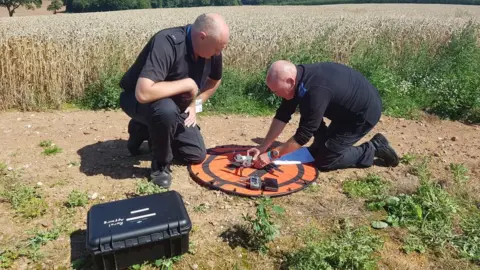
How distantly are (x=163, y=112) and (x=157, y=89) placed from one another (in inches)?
9.3

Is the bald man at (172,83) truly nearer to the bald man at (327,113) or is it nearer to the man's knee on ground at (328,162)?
the bald man at (327,113)

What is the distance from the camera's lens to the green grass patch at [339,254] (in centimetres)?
296

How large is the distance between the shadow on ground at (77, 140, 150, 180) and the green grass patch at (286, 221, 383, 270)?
217 centimetres

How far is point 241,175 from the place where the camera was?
14.3 feet

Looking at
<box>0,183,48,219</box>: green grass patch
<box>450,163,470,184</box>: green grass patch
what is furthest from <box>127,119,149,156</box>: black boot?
<box>450,163,470,184</box>: green grass patch

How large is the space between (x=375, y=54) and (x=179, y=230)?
7.44 metres

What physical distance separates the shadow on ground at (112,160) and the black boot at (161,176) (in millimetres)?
323

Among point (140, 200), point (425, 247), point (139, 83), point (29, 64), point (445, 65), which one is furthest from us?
point (445, 65)

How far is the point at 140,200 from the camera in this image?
10.5 ft

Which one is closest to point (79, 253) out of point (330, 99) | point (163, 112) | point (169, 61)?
point (163, 112)

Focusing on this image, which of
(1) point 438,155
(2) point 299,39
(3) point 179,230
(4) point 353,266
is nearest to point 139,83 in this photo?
Result: (3) point 179,230

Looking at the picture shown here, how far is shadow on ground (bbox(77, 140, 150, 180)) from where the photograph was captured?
14.8 feet

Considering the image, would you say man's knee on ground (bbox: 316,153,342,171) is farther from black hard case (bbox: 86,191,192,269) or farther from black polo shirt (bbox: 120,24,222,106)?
black hard case (bbox: 86,191,192,269)

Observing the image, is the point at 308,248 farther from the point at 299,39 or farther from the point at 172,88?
the point at 299,39
